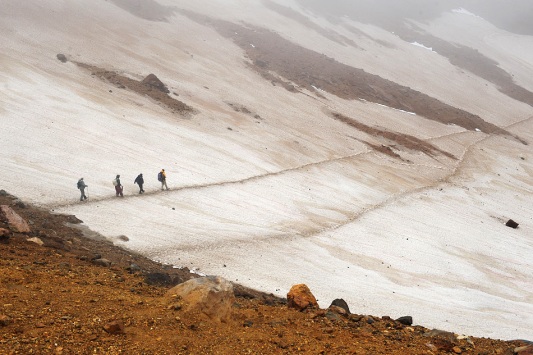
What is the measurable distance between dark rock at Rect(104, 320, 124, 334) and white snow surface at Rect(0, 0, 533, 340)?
31.5 feet

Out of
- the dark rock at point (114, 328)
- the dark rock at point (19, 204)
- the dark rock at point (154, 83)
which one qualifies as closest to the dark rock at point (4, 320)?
the dark rock at point (114, 328)

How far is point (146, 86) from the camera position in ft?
153

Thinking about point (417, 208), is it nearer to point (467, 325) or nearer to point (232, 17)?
point (467, 325)

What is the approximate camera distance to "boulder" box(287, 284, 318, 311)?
Result: 1225 cm

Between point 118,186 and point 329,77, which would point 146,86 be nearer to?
point 118,186

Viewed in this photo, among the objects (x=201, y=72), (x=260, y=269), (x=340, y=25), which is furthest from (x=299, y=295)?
(x=340, y=25)

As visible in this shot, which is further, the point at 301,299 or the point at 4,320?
the point at 301,299

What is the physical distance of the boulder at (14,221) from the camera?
49.7 ft

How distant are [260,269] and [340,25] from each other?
10981cm

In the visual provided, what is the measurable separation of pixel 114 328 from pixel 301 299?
5.09 meters

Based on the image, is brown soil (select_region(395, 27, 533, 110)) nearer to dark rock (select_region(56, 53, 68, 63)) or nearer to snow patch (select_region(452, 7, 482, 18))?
snow patch (select_region(452, 7, 482, 18))

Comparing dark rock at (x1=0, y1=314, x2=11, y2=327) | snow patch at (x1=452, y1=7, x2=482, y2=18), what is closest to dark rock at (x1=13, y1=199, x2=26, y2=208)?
dark rock at (x1=0, y1=314, x2=11, y2=327)

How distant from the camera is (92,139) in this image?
32094mm

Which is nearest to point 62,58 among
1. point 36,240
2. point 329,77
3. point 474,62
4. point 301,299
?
point 36,240
